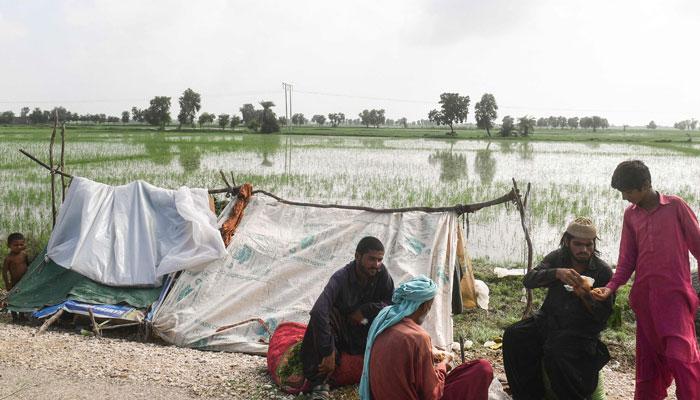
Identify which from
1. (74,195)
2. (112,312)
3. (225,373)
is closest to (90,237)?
(74,195)

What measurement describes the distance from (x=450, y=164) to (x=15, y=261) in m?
17.2

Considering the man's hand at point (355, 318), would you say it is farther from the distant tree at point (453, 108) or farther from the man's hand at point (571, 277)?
the distant tree at point (453, 108)

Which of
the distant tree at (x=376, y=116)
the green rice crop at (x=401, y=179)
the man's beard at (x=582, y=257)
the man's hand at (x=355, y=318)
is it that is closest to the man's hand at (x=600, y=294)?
the man's beard at (x=582, y=257)

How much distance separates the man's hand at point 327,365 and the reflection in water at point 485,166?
1274 cm

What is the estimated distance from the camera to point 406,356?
101 inches

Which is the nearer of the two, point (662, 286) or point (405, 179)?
point (662, 286)

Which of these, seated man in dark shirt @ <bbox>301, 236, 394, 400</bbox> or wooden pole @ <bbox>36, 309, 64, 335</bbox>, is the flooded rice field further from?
wooden pole @ <bbox>36, 309, 64, 335</bbox>

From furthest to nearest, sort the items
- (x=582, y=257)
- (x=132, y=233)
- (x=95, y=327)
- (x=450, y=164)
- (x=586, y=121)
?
1. (x=586, y=121)
2. (x=450, y=164)
3. (x=132, y=233)
4. (x=95, y=327)
5. (x=582, y=257)

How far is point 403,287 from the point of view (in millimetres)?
2680

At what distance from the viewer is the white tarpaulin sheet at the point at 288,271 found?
4801 mm

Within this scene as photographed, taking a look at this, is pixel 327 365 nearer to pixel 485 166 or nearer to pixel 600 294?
pixel 600 294

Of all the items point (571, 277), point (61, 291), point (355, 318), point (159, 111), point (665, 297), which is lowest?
point (61, 291)

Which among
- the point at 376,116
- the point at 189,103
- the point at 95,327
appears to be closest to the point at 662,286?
the point at 95,327

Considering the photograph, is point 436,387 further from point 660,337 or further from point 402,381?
point 660,337
